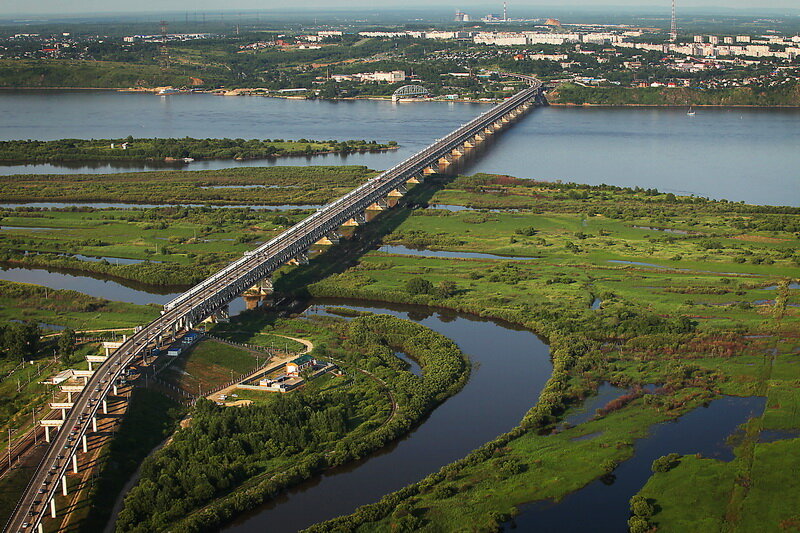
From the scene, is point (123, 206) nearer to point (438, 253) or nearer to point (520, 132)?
point (438, 253)

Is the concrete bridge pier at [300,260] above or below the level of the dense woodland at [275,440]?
above

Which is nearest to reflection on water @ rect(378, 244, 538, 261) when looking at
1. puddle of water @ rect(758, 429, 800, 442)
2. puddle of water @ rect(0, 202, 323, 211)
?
puddle of water @ rect(0, 202, 323, 211)

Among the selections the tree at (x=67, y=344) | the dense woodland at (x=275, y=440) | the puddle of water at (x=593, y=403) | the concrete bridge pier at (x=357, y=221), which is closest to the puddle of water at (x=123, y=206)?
the concrete bridge pier at (x=357, y=221)

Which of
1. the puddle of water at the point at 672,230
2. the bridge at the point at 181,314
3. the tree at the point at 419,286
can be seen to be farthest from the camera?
the puddle of water at the point at 672,230

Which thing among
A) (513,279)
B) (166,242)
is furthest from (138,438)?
(166,242)

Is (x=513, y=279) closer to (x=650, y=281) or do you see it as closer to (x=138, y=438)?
(x=650, y=281)

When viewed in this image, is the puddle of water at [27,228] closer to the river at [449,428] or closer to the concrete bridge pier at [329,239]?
A: the concrete bridge pier at [329,239]

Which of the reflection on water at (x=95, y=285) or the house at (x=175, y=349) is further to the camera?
the reflection on water at (x=95, y=285)
